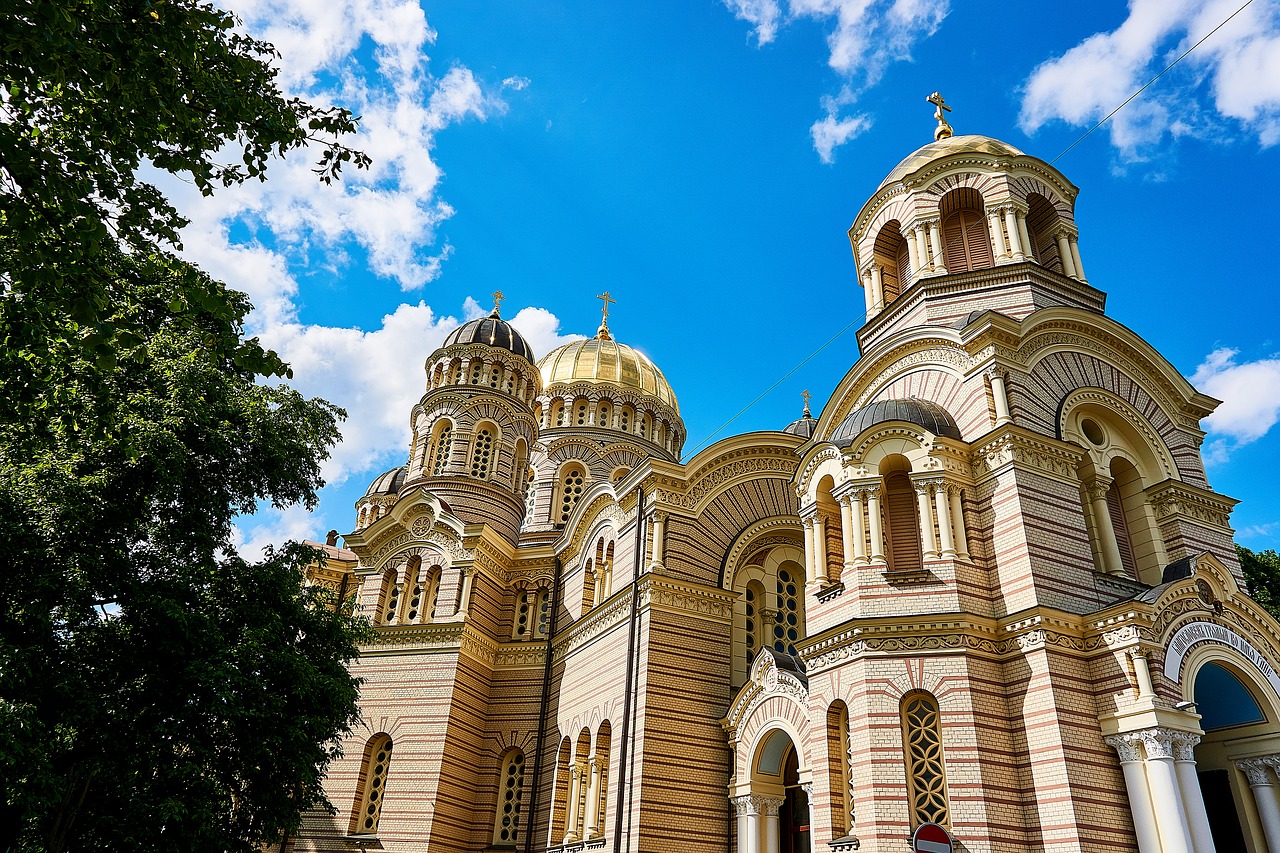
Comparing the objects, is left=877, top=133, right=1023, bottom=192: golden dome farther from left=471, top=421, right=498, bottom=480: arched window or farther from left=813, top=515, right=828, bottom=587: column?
left=471, top=421, right=498, bottom=480: arched window

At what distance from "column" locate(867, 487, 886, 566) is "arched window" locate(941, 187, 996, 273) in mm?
6975

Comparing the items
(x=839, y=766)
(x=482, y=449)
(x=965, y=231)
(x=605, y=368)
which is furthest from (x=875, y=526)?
(x=605, y=368)

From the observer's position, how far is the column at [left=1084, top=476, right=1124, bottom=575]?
1456 centimetres

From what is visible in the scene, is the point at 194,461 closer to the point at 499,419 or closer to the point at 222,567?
the point at 222,567

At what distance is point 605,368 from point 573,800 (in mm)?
18664

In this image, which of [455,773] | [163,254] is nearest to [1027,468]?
[163,254]

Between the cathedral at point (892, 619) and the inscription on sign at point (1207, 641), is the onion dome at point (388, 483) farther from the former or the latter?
the inscription on sign at point (1207, 641)

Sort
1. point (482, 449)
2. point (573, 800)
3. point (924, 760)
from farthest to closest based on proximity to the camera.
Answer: point (482, 449), point (573, 800), point (924, 760)

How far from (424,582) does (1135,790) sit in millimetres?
17700

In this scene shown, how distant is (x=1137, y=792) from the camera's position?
11781 mm

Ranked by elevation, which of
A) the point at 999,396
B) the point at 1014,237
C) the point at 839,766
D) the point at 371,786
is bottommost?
the point at 839,766

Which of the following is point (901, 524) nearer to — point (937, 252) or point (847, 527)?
point (847, 527)

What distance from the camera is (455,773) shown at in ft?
70.0

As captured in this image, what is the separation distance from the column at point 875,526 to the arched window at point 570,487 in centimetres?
1704
